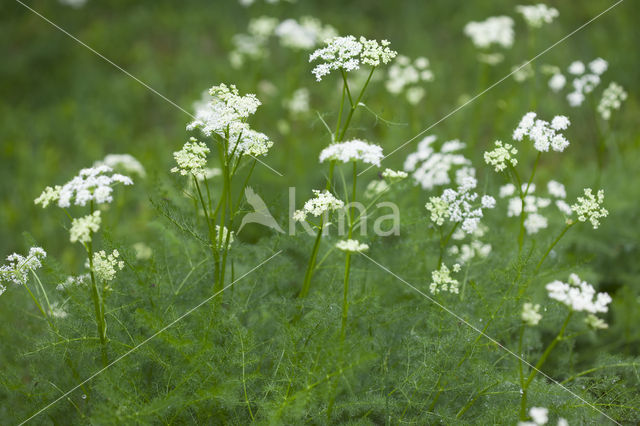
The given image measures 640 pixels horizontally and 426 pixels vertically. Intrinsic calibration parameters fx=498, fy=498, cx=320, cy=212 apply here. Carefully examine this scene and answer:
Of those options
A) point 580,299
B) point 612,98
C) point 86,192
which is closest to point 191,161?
point 86,192

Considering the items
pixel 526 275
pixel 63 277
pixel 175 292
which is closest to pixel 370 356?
pixel 526 275

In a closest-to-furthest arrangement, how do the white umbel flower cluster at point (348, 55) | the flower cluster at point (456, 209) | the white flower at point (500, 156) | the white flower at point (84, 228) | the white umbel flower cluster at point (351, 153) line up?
the white flower at point (84, 228)
the white umbel flower cluster at point (351, 153)
the white umbel flower cluster at point (348, 55)
the white flower at point (500, 156)
the flower cluster at point (456, 209)

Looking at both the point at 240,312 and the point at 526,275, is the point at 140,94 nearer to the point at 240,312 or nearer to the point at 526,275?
the point at 240,312

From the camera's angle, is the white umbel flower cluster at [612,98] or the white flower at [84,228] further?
the white umbel flower cluster at [612,98]

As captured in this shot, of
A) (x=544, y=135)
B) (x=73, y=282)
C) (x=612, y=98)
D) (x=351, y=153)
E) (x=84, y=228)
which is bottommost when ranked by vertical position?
(x=73, y=282)

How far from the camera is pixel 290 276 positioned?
10.3 feet

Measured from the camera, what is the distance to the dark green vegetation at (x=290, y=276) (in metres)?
2.39

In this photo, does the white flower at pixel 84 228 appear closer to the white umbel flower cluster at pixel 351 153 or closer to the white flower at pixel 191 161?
the white flower at pixel 191 161

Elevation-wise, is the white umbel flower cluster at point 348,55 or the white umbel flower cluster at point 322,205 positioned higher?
the white umbel flower cluster at point 348,55

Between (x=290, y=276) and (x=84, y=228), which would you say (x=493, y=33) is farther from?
(x=84, y=228)

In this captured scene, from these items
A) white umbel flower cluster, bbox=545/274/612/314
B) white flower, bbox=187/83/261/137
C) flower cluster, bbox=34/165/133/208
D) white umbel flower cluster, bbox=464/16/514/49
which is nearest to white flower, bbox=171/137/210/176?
white flower, bbox=187/83/261/137

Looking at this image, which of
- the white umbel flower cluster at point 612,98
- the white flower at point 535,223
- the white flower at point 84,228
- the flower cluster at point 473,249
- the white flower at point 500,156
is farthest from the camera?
the white umbel flower cluster at point 612,98

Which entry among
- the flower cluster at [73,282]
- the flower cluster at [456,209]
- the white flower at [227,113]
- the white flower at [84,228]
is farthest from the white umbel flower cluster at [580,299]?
the flower cluster at [73,282]

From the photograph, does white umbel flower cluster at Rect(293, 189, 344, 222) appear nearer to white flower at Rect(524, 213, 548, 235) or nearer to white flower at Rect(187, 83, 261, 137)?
white flower at Rect(187, 83, 261, 137)
